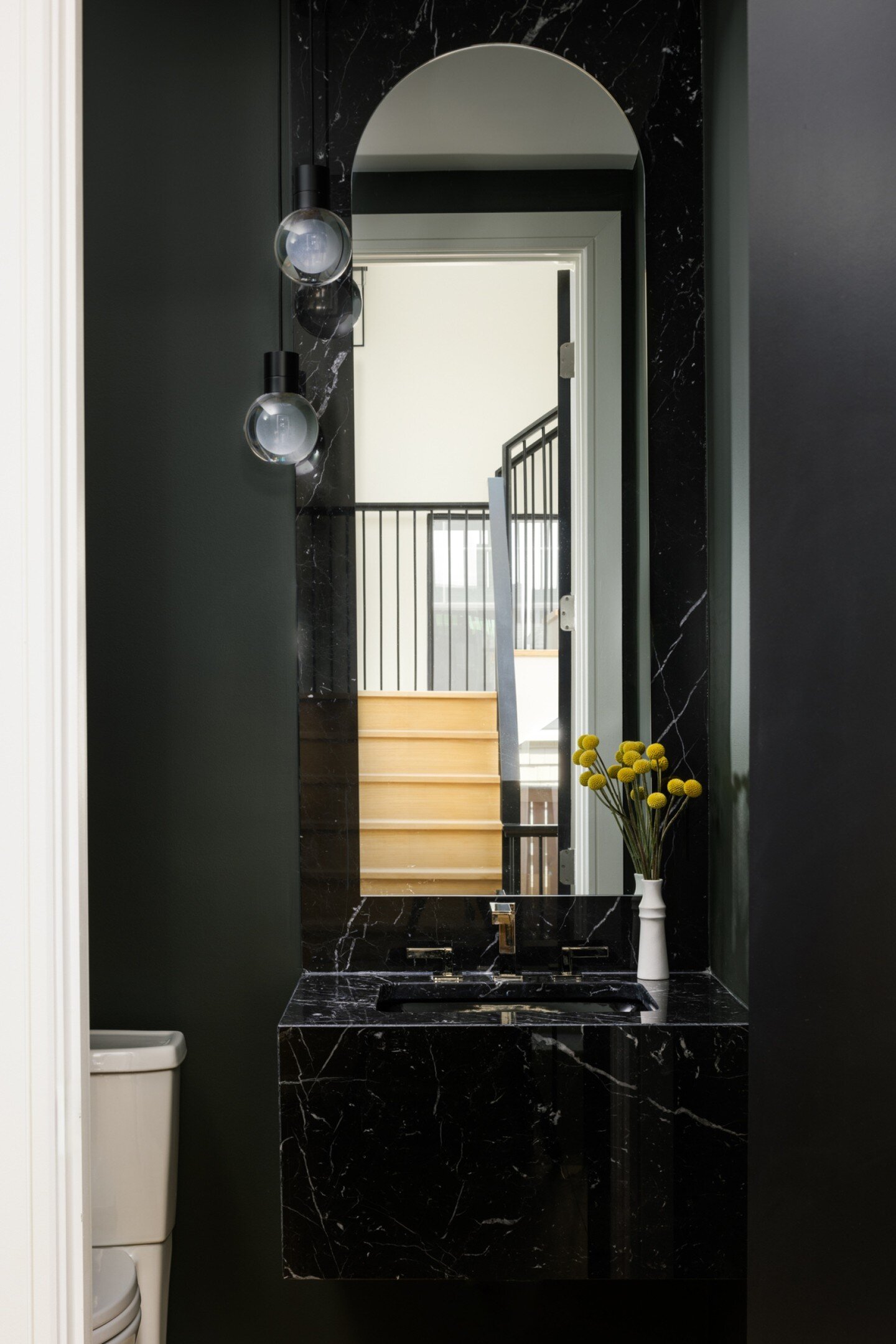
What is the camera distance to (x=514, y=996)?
2031 millimetres

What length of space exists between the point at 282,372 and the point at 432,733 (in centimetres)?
82

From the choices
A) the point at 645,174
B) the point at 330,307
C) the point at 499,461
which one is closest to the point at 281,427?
the point at 330,307

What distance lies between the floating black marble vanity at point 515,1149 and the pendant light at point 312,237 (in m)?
1.46

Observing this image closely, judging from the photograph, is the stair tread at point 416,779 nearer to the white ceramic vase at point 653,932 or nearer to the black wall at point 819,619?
the white ceramic vase at point 653,932

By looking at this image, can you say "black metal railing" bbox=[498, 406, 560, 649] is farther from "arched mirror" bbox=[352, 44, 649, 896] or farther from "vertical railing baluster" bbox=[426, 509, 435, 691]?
"vertical railing baluster" bbox=[426, 509, 435, 691]

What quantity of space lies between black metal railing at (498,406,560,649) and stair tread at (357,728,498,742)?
0.69 feet

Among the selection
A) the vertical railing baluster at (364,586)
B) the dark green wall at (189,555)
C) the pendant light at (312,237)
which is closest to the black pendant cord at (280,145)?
the dark green wall at (189,555)

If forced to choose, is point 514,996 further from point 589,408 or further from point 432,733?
point 589,408

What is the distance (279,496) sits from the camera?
7.20ft

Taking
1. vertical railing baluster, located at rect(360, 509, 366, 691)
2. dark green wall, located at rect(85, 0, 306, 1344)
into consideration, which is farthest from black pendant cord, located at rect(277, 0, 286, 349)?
vertical railing baluster, located at rect(360, 509, 366, 691)

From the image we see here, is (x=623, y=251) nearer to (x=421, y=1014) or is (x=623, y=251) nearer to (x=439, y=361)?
(x=439, y=361)

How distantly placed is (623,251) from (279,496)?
915 millimetres

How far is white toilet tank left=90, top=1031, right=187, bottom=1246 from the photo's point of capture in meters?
1.97

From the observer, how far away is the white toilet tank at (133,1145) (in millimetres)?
1966
